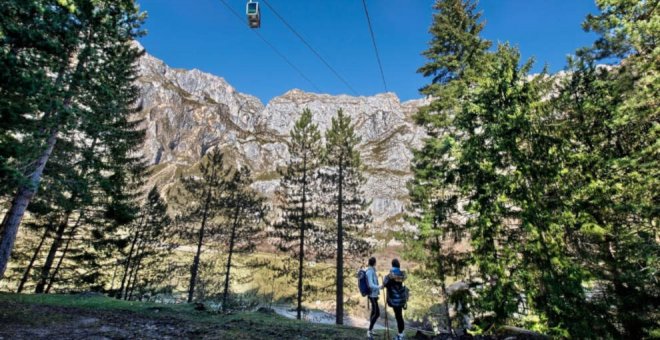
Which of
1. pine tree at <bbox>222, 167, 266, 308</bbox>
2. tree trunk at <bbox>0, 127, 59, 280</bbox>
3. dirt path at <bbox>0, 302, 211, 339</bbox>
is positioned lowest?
dirt path at <bbox>0, 302, 211, 339</bbox>

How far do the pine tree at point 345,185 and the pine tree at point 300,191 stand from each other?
112 centimetres

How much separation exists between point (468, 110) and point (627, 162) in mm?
5038

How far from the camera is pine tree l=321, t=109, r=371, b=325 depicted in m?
21.8

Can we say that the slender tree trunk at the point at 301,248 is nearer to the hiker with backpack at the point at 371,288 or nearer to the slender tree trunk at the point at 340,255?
the slender tree trunk at the point at 340,255

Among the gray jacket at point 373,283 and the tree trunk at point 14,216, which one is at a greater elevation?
the tree trunk at point 14,216

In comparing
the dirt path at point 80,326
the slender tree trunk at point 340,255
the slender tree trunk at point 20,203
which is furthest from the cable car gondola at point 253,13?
the slender tree trunk at point 340,255

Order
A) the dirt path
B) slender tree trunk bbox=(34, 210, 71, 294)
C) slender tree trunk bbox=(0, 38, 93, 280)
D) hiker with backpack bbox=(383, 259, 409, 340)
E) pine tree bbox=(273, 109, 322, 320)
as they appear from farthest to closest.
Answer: pine tree bbox=(273, 109, 322, 320) < slender tree trunk bbox=(34, 210, 71, 294) < slender tree trunk bbox=(0, 38, 93, 280) < hiker with backpack bbox=(383, 259, 409, 340) < the dirt path

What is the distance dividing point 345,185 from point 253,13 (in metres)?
15.8

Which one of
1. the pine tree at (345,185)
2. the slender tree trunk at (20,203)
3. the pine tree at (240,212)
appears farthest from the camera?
the pine tree at (240,212)

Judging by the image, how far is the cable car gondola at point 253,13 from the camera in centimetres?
Answer: 811

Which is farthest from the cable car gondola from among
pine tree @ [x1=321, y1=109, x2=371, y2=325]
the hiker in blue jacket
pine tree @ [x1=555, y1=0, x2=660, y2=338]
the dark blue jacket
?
pine tree @ [x1=321, y1=109, x2=371, y2=325]

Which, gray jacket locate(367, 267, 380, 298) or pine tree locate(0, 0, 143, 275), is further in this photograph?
pine tree locate(0, 0, 143, 275)

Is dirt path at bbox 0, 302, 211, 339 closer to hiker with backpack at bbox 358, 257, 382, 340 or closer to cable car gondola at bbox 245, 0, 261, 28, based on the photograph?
hiker with backpack at bbox 358, 257, 382, 340

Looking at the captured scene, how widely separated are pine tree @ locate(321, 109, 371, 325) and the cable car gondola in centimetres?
1434
